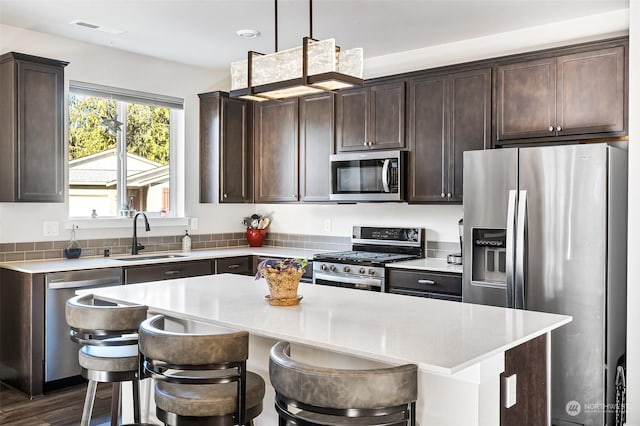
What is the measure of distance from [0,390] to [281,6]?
325cm

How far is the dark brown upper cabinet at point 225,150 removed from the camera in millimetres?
5438

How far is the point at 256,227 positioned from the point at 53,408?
271 cm

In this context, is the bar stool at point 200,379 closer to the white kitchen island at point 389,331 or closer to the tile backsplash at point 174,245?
the white kitchen island at point 389,331

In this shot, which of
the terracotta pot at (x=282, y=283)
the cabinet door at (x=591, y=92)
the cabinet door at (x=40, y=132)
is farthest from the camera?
the cabinet door at (x=40, y=132)

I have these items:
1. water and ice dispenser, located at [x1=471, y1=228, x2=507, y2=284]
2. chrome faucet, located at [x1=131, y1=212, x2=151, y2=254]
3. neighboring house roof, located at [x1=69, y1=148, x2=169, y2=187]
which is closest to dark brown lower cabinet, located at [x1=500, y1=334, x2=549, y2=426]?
water and ice dispenser, located at [x1=471, y1=228, x2=507, y2=284]

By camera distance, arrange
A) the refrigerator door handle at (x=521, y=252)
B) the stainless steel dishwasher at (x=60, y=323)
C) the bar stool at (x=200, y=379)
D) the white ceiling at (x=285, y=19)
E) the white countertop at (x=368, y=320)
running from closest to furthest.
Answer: the white countertop at (x=368, y=320), the bar stool at (x=200, y=379), the refrigerator door handle at (x=521, y=252), the white ceiling at (x=285, y=19), the stainless steel dishwasher at (x=60, y=323)

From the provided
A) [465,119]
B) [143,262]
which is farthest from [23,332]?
[465,119]

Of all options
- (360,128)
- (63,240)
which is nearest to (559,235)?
(360,128)

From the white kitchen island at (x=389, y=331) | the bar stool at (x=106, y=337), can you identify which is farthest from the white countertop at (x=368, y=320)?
the bar stool at (x=106, y=337)

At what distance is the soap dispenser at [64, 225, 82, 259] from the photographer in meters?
4.56

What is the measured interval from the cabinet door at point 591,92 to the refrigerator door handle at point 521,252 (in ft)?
2.30

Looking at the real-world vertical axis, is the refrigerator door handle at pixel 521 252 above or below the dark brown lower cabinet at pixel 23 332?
above

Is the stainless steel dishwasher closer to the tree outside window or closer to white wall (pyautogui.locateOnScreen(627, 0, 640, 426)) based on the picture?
the tree outside window

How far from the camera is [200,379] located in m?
1.99
